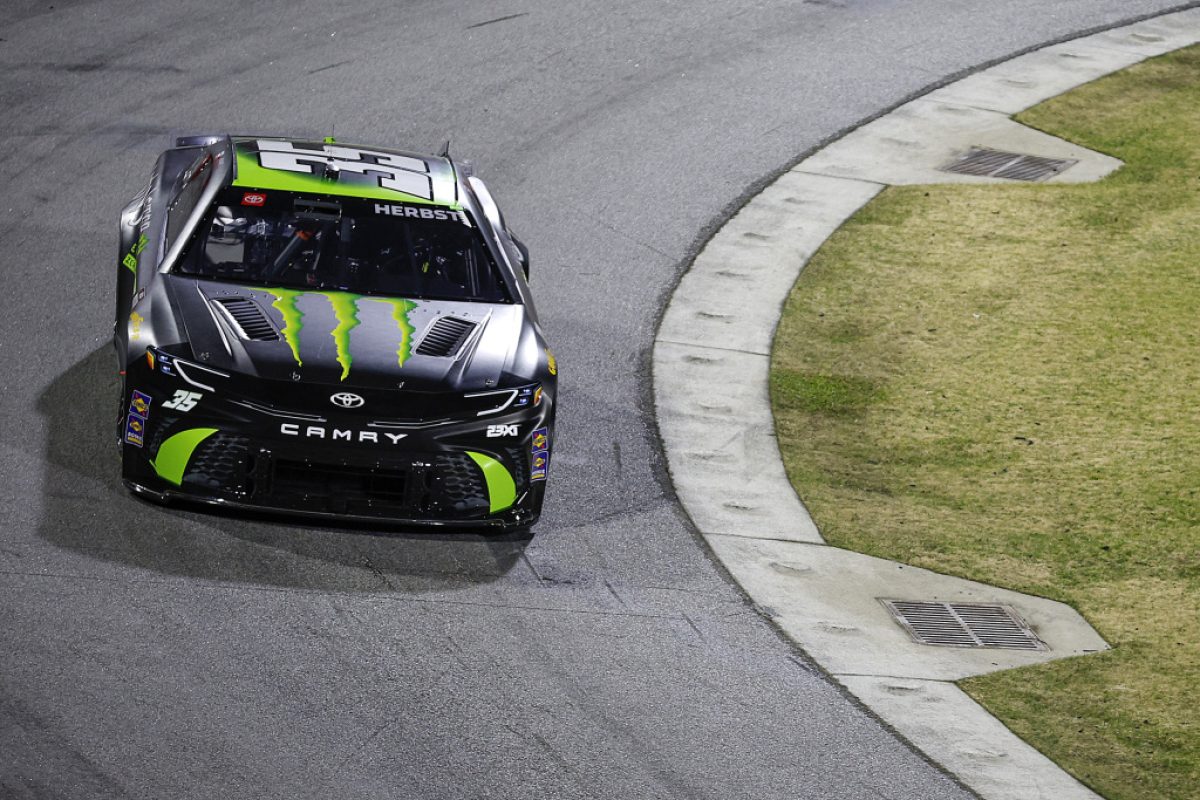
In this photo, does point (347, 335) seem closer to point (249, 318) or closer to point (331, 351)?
point (331, 351)

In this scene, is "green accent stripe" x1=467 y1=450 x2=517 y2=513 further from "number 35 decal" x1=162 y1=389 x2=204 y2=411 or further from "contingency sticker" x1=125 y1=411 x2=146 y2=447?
"contingency sticker" x1=125 y1=411 x2=146 y2=447

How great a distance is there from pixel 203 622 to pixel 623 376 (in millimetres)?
4022

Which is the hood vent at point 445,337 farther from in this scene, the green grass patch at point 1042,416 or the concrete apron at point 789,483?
the green grass patch at point 1042,416

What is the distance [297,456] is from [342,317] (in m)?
0.93

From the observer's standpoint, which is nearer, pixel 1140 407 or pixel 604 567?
pixel 604 567

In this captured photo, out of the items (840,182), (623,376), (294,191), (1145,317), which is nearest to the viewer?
(294,191)

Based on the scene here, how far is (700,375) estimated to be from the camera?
10.5 meters

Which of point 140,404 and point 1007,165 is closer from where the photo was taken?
point 140,404

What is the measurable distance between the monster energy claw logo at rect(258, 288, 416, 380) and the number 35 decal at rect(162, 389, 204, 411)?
0.49 meters

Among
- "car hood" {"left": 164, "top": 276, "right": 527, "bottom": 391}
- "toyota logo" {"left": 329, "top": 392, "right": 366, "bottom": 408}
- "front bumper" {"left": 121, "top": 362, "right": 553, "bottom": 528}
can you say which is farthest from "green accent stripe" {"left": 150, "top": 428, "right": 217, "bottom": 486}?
"toyota logo" {"left": 329, "top": 392, "right": 366, "bottom": 408}

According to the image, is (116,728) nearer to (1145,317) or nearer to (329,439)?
(329,439)

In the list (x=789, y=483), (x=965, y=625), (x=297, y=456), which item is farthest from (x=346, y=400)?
(x=965, y=625)

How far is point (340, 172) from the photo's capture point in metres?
8.84

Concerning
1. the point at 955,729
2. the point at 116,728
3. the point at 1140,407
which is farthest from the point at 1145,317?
the point at 116,728
